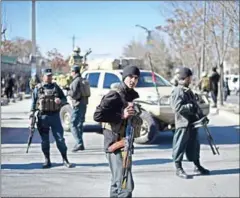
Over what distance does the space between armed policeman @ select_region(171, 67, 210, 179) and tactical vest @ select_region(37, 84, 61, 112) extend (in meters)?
1.83

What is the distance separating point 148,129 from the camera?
10227mm

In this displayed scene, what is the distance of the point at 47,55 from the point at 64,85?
2.55m

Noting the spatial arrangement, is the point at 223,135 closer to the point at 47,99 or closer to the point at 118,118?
the point at 47,99

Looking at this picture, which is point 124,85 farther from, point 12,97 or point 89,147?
point 12,97

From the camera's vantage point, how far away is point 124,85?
4.56 metres

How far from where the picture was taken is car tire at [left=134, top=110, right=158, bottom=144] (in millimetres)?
10203

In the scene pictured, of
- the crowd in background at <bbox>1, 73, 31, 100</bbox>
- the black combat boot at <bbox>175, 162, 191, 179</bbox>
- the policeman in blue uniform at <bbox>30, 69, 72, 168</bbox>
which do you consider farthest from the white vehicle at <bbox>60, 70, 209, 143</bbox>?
the policeman in blue uniform at <bbox>30, 69, 72, 168</bbox>

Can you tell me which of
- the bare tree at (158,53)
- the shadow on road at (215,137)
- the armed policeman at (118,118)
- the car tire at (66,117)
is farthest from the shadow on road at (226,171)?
the bare tree at (158,53)

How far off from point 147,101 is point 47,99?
3968mm

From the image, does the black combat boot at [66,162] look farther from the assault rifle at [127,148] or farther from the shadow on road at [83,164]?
the assault rifle at [127,148]

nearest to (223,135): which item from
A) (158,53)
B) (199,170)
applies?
(199,170)

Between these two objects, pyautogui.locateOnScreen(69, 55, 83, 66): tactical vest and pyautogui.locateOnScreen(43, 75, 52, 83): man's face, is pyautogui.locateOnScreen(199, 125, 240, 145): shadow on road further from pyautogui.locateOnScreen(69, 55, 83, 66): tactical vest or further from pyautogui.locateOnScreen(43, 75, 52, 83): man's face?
pyautogui.locateOnScreen(43, 75, 52, 83): man's face

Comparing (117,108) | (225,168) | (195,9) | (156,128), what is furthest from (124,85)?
(195,9)

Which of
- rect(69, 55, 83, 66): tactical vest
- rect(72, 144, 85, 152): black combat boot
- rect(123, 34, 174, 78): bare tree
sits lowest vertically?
rect(72, 144, 85, 152): black combat boot
